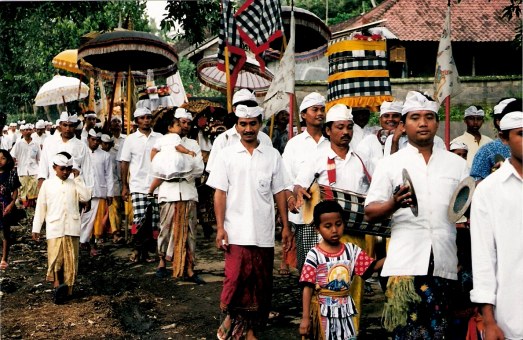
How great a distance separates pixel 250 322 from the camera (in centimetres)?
571

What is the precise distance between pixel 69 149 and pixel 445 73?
5.77 meters

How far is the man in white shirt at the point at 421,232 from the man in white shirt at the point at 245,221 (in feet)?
5.44

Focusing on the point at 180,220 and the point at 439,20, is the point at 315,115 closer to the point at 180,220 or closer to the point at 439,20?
the point at 180,220

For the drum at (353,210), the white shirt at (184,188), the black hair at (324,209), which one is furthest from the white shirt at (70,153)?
the black hair at (324,209)

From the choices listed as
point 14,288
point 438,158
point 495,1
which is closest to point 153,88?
point 14,288

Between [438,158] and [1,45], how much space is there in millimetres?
9523

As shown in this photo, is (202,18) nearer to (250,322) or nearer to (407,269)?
(250,322)

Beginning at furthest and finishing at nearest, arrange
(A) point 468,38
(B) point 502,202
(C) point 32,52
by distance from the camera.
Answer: (A) point 468,38, (C) point 32,52, (B) point 502,202

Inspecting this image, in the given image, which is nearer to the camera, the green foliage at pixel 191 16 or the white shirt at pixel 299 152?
the white shirt at pixel 299 152

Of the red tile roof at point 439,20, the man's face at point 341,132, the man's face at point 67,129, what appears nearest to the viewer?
the man's face at point 341,132

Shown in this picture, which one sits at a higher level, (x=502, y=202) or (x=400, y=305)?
(x=502, y=202)

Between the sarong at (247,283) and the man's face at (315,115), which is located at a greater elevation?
the man's face at (315,115)

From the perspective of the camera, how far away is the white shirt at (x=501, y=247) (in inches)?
133

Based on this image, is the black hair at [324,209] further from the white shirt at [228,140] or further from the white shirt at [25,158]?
the white shirt at [25,158]
